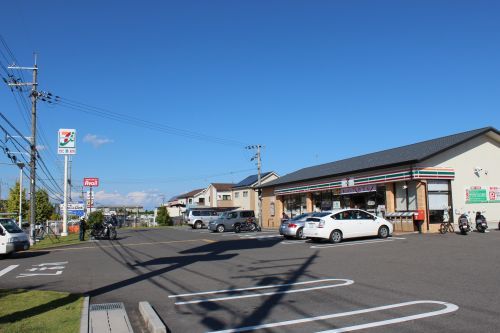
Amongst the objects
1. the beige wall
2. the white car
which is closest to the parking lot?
the white car

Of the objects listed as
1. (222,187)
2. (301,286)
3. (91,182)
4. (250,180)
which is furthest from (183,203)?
(301,286)

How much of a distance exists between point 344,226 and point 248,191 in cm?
5086

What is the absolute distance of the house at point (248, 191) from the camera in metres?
70.6

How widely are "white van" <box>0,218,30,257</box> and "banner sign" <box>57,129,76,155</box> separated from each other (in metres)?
19.4

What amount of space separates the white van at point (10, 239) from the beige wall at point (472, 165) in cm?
2109

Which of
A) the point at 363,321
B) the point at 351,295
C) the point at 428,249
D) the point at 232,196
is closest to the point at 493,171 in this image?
the point at 428,249

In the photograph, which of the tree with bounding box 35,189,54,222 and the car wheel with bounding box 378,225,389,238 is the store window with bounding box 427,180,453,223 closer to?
the car wheel with bounding box 378,225,389,238

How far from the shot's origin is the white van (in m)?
20.6

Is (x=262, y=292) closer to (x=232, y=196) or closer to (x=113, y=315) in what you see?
(x=113, y=315)

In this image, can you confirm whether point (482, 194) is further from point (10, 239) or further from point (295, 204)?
point (10, 239)

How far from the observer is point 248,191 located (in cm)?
7256

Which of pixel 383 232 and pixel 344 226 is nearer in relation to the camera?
pixel 344 226

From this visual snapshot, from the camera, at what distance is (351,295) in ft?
30.0

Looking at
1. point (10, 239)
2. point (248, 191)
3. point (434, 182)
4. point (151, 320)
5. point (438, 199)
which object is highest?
point (248, 191)
